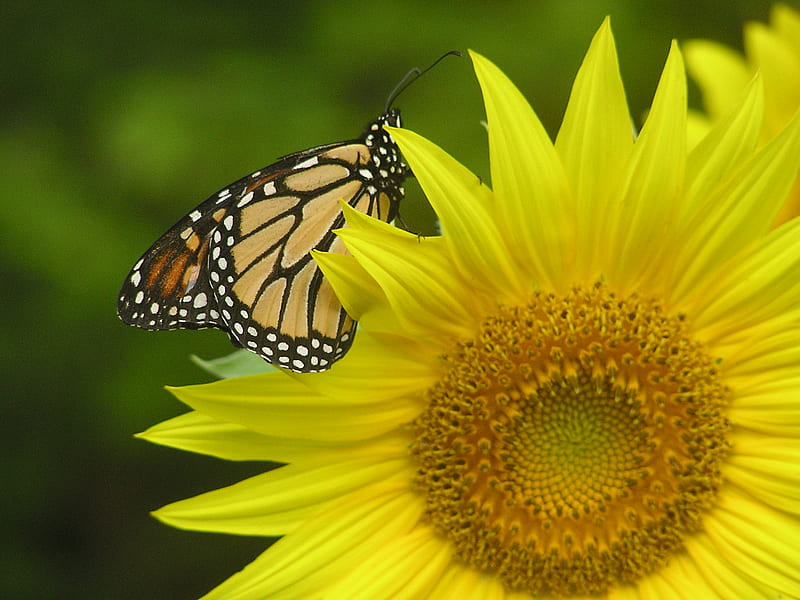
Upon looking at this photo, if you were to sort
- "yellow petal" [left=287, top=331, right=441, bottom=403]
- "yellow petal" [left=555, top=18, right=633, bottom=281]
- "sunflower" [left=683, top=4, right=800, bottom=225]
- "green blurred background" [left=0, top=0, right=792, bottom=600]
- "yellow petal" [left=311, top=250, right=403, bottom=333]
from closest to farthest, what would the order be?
"yellow petal" [left=555, top=18, right=633, bottom=281] < "yellow petal" [left=311, top=250, right=403, bottom=333] < "yellow petal" [left=287, top=331, right=441, bottom=403] < "sunflower" [left=683, top=4, right=800, bottom=225] < "green blurred background" [left=0, top=0, right=792, bottom=600]

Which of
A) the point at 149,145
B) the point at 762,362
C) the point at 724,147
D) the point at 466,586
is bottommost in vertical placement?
the point at 466,586

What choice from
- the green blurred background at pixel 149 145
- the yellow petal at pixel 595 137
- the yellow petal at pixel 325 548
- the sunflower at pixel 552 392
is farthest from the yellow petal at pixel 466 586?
the green blurred background at pixel 149 145

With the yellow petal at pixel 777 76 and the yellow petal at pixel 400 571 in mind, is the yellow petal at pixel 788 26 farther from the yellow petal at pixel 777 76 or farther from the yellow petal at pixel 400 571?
the yellow petal at pixel 400 571

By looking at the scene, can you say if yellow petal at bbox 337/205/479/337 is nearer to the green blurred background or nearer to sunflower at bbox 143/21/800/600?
sunflower at bbox 143/21/800/600

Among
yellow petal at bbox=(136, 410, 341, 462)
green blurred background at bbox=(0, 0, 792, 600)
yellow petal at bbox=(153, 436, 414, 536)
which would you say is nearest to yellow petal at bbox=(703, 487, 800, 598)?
yellow petal at bbox=(153, 436, 414, 536)

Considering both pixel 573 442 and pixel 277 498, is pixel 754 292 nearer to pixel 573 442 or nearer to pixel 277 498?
pixel 573 442

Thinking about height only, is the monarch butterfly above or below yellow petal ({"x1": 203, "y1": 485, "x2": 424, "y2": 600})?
above

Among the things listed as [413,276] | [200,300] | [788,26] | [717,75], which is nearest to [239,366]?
[200,300]

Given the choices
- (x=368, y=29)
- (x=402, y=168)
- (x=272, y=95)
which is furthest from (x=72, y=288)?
(x=402, y=168)
